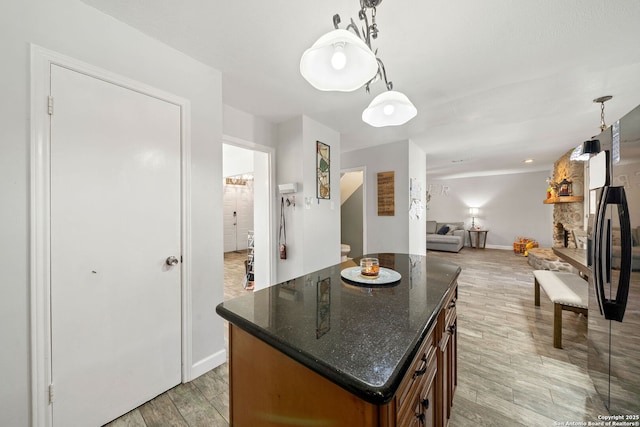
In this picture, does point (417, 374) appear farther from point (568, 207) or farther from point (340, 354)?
point (568, 207)

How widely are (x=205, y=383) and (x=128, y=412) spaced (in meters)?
0.44

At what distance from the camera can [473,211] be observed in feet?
25.9

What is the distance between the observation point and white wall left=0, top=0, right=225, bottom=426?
1.12 m

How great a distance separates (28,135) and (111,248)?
66cm

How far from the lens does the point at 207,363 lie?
1863 mm

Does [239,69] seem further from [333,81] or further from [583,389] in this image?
[583,389]

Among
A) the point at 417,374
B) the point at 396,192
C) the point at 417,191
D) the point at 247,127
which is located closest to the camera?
the point at 417,374

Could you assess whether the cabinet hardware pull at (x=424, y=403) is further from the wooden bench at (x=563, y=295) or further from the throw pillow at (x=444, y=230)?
the throw pillow at (x=444, y=230)

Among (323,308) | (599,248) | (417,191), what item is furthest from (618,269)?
(417,191)

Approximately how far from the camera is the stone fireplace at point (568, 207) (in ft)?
16.1

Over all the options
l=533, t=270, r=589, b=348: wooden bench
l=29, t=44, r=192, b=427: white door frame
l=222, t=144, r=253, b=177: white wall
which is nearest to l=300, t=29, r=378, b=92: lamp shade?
l=29, t=44, r=192, b=427: white door frame

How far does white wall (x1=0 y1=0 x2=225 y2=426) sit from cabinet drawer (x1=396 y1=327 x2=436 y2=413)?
1.60 m

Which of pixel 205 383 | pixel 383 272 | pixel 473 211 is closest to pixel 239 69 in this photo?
pixel 383 272

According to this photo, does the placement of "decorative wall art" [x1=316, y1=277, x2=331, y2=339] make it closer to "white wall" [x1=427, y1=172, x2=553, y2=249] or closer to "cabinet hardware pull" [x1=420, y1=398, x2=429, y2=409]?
"cabinet hardware pull" [x1=420, y1=398, x2=429, y2=409]
